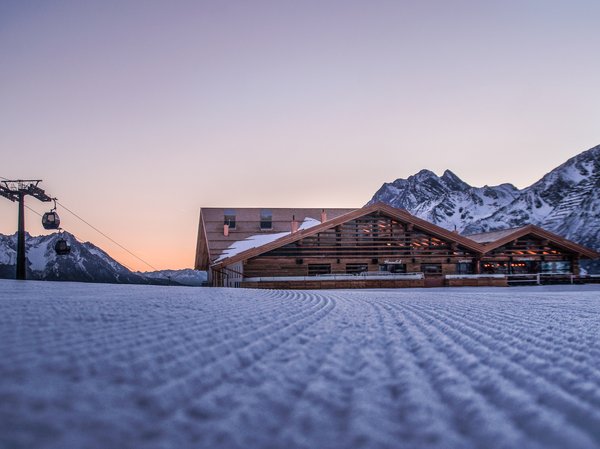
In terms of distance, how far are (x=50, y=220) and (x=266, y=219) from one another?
12.7m

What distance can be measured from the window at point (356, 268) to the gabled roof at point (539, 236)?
5583 mm

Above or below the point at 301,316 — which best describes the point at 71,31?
above

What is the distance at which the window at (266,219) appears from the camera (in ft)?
89.4

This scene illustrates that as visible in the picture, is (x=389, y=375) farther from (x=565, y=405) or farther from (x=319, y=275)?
(x=319, y=275)

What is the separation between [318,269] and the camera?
64.3 feet

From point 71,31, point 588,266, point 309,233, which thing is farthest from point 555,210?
point 71,31

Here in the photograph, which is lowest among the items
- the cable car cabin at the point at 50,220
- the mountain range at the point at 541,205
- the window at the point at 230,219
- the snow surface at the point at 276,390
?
the snow surface at the point at 276,390

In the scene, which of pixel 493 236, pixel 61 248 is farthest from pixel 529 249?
pixel 61 248

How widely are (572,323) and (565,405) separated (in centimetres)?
80

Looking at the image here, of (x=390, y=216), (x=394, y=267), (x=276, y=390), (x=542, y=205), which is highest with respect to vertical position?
(x=542, y=205)

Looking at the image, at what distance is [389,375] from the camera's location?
0.62 m

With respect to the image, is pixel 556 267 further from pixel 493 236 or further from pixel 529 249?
pixel 493 236

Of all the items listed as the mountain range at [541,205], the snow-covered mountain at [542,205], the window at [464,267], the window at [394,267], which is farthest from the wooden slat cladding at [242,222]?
the mountain range at [541,205]

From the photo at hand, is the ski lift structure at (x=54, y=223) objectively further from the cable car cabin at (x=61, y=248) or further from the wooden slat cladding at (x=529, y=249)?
the wooden slat cladding at (x=529, y=249)
